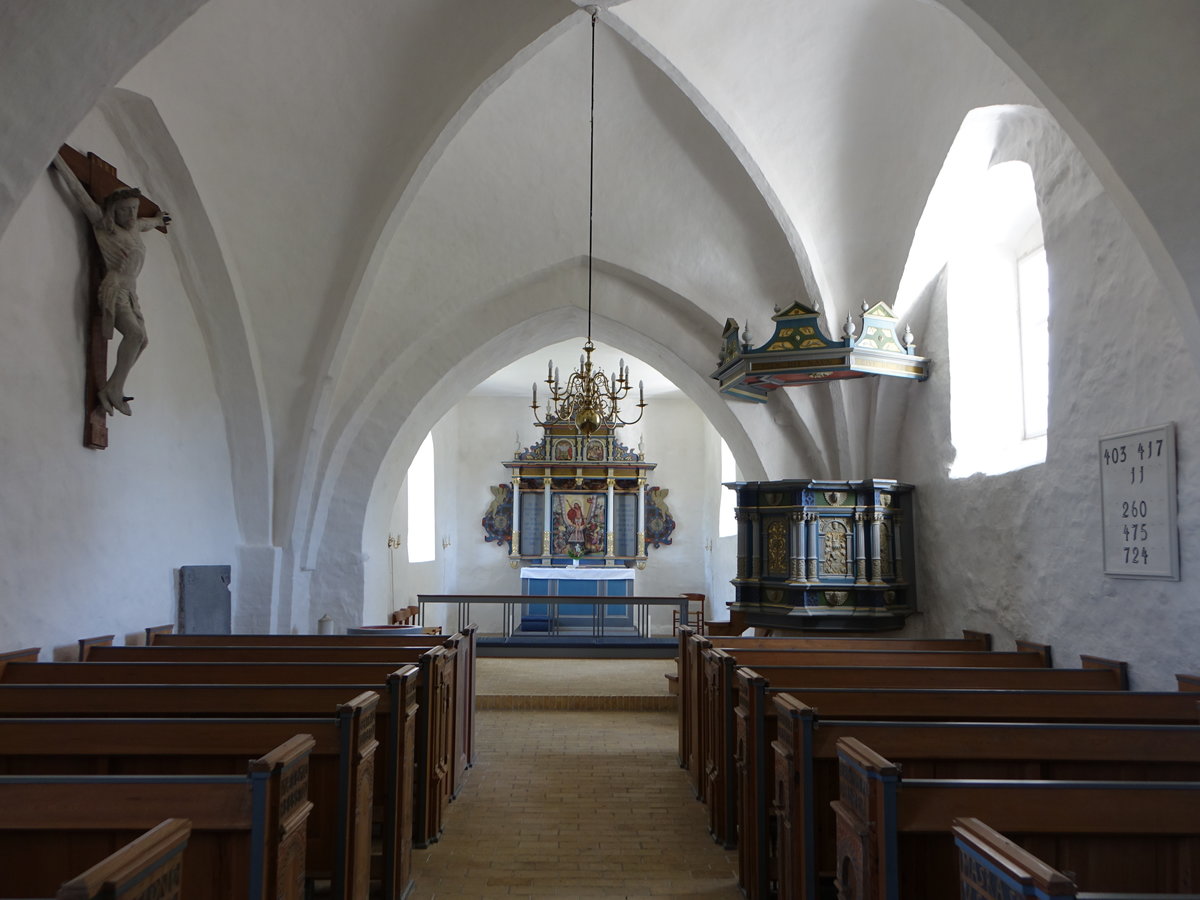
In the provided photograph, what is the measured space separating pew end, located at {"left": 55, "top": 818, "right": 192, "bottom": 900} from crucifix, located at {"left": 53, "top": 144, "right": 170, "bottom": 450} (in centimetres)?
507

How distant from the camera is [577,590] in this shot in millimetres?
17297

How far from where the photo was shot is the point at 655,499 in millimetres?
18234

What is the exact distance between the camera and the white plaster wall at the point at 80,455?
5.57 m

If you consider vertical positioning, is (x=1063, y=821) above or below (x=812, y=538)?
below

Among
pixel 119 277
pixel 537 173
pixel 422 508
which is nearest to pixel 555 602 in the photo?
pixel 422 508

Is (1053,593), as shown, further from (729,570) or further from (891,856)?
(729,570)

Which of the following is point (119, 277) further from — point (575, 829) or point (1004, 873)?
point (1004, 873)

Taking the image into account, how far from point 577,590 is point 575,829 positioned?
473 inches

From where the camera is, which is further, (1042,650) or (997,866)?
(1042,650)

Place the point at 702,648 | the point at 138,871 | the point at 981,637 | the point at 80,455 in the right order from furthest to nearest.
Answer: the point at 981,637 → the point at 80,455 → the point at 702,648 → the point at 138,871

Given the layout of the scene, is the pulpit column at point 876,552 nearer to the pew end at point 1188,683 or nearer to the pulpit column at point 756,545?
the pulpit column at point 756,545

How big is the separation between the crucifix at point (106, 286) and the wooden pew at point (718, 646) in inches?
172

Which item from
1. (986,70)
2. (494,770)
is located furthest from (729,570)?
(986,70)

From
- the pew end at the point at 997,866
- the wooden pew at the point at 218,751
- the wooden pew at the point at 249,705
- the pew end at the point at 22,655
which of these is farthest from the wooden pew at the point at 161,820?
the pew end at the point at 22,655
